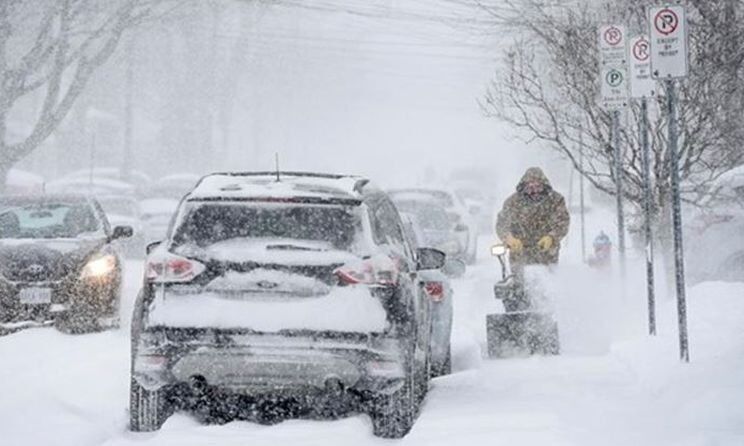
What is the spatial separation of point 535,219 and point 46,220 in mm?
5434

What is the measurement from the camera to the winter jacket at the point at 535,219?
39.2ft

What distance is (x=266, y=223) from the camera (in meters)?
7.17

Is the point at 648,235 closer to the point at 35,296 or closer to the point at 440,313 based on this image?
the point at 440,313

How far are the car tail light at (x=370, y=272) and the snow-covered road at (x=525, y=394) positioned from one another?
97cm

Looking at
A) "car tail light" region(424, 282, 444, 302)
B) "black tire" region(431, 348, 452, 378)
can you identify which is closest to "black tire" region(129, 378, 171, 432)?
"car tail light" region(424, 282, 444, 302)

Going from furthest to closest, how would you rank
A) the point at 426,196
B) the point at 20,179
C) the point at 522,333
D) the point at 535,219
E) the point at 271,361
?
the point at 20,179, the point at 426,196, the point at 535,219, the point at 522,333, the point at 271,361

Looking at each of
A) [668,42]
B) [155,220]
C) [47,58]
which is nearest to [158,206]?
[155,220]

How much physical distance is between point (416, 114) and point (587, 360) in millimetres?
110466

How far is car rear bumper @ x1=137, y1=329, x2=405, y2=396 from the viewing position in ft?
22.2

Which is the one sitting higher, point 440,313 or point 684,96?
point 684,96

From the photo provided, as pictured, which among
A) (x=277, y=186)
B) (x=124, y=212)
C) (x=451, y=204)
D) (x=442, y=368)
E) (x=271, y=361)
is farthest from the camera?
(x=124, y=212)

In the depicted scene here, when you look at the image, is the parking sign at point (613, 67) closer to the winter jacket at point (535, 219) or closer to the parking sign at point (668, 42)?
the winter jacket at point (535, 219)

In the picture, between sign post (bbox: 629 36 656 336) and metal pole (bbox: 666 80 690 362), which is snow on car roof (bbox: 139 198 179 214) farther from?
metal pole (bbox: 666 80 690 362)

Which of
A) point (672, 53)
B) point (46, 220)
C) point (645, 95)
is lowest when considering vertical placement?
point (46, 220)
